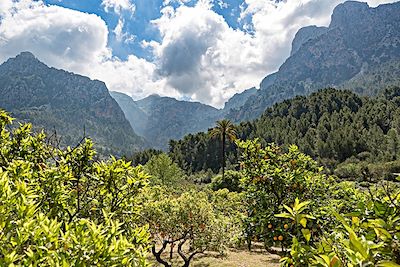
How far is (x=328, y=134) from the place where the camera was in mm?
71000

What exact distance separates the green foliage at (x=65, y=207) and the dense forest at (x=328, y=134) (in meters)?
53.0

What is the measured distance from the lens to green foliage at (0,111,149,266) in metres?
2.51

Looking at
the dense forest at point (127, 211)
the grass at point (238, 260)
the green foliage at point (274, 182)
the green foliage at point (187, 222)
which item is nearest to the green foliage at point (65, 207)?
the dense forest at point (127, 211)

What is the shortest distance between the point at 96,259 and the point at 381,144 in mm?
70661

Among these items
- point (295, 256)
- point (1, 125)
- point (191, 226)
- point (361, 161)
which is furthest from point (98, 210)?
point (361, 161)

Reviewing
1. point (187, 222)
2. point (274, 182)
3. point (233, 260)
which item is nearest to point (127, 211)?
point (274, 182)

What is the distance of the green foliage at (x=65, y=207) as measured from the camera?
2.51 m

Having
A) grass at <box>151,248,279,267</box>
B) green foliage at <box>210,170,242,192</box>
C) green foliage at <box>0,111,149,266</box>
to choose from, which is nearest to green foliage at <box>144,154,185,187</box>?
green foliage at <box>210,170,242,192</box>

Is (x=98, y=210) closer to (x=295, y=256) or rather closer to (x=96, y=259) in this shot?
(x=96, y=259)

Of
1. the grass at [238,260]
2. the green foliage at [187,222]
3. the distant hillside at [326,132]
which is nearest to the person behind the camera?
the green foliage at [187,222]

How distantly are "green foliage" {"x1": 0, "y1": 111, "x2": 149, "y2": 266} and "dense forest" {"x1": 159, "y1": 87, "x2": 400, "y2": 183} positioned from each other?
52984 mm

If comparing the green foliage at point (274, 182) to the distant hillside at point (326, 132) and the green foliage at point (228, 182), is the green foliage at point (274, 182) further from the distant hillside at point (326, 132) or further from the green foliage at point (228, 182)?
the distant hillside at point (326, 132)

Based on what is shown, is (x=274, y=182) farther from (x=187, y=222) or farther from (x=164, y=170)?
(x=164, y=170)

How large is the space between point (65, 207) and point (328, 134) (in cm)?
7278
